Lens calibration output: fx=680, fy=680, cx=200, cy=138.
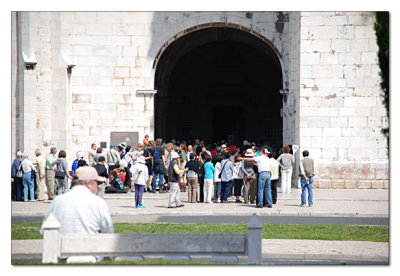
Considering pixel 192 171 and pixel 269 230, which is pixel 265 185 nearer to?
pixel 192 171

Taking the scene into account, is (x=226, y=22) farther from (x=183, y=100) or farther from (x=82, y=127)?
(x=183, y=100)

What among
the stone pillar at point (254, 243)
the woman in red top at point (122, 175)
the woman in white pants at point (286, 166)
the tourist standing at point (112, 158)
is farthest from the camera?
the tourist standing at point (112, 158)

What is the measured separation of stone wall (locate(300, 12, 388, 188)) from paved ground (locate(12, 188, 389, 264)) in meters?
0.87

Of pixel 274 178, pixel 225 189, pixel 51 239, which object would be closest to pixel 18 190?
pixel 225 189

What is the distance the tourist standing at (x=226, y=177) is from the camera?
60.7ft

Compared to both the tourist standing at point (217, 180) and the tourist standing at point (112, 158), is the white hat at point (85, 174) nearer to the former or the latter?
the tourist standing at point (217, 180)

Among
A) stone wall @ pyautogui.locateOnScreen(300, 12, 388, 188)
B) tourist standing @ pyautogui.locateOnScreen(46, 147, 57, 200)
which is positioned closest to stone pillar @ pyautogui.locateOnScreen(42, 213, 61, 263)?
tourist standing @ pyautogui.locateOnScreen(46, 147, 57, 200)

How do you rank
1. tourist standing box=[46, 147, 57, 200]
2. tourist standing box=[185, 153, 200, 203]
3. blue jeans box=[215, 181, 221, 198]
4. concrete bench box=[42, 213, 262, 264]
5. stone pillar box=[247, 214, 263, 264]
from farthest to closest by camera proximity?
blue jeans box=[215, 181, 221, 198], tourist standing box=[46, 147, 57, 200], tourist standing box=[185, 153, 200, 203], stone pillar box=[247, 214, 263, 264], concrete bench box=[42, 213, 262, 264]

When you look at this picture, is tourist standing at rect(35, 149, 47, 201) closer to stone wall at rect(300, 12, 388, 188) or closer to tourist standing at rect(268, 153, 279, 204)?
tourist standing at rect(268, 153, 279, 204)

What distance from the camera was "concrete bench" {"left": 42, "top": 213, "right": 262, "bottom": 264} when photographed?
7492mm

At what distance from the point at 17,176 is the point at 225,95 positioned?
60.9ft

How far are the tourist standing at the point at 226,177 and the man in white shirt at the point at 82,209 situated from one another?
11003 millimetres

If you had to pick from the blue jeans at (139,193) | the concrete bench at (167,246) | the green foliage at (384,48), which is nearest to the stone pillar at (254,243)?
the concrete bench at (167,246)

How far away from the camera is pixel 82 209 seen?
742 centimetres
